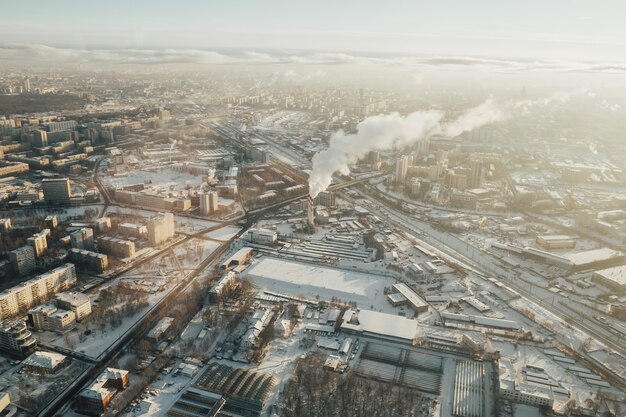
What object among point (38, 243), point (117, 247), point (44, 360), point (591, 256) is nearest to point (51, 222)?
point (38, 243)

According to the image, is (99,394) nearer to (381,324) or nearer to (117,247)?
(381,324)

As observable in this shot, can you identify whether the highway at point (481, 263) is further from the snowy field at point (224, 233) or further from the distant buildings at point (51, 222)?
the distant buildings at point (51, 222)

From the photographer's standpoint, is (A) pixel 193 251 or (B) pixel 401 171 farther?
(B) pixel 401 171

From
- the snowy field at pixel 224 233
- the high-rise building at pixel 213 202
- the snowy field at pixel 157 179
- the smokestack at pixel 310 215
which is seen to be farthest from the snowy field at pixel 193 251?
the snowy field at pixel 157 179

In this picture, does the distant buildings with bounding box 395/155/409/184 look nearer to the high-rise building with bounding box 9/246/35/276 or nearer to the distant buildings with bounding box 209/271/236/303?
the distant buildings with bounding box 209/271/236/303

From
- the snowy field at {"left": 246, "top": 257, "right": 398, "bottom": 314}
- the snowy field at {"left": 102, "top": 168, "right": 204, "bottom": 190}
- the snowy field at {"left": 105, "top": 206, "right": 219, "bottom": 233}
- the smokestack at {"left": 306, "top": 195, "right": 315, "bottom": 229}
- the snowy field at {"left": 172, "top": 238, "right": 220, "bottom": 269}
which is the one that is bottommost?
the snowy field at {"left": 246, "top": 257, "right": 398, "bottom": 314}

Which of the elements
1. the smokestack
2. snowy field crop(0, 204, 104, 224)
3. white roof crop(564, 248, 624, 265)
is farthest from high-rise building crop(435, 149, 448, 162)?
snowy field crop(0, 204, 104, 224)
